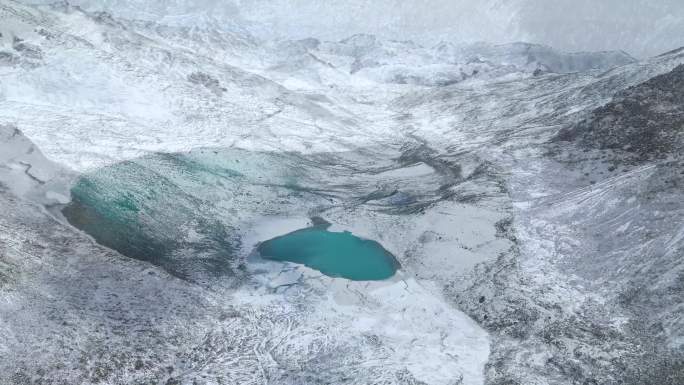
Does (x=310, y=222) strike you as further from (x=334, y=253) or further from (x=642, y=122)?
(x=642, y=122)

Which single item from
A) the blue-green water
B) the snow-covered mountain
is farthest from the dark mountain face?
the blue-green water

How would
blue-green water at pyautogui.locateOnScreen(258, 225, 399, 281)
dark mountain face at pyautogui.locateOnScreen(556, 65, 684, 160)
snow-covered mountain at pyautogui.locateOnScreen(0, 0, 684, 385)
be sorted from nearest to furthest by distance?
1. snow-covered mountain at pyautogui.locateOnScreen(0, 0, 684, 385)
2. blue-green water at pyautogui.locateOnScreen(258, 225, 399, 281)
3. dark mountain face at pyautogui.locateOnScreen(556, 65, 684, 160)

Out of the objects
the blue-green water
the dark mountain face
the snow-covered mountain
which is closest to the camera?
the snow-covered mountain

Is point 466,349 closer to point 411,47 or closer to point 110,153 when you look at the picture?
point 110,153

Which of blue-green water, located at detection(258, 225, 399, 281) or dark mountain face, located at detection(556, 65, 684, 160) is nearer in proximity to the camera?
blue-green water, located at detection(258, 225, 399, 281)

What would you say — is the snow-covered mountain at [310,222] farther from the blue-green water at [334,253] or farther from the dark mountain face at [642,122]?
the blue-green water at [334,253]

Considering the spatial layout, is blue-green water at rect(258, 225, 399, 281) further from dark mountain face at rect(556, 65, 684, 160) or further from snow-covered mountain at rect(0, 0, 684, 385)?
dark mountain face at rect(556, 65, 684, 160)
